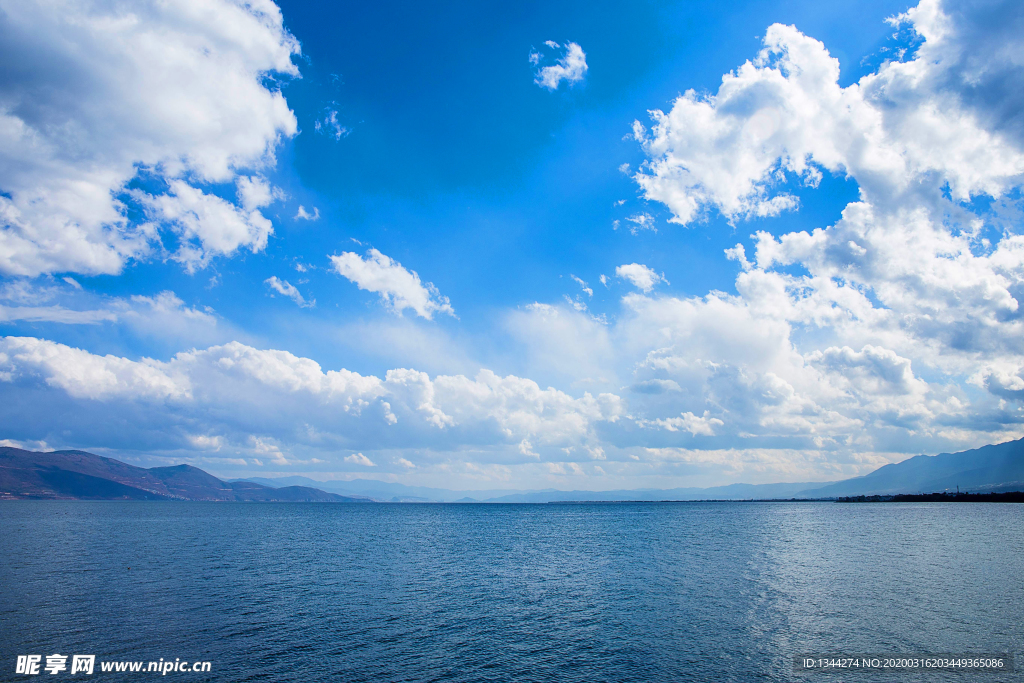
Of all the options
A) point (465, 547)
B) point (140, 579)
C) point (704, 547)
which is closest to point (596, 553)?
point (704, 547)

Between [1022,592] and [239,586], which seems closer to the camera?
[1022,592]

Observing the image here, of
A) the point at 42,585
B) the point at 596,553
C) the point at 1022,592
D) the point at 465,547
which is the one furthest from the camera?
the point at 465,547

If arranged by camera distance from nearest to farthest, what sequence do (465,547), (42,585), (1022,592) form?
1. (1022,592)
2. (42,585)
3. (465,547)

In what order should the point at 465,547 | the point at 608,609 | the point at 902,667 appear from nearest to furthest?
1. the point at 902,667
2. the point at 608,609
3. the point at 465,547

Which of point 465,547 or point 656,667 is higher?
point 656,667

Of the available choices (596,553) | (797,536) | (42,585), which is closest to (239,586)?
(42,585)

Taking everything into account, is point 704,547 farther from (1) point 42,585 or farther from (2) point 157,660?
(1) point 42,585

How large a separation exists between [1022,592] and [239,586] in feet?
275

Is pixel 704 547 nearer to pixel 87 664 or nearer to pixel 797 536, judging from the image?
pixel 797 536

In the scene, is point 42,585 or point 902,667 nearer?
point 902,667

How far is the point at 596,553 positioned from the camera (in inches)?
3484

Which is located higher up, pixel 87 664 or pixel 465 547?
pixel 87 664

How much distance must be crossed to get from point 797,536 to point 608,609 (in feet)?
299

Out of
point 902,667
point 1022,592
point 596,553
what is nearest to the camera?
point 902,667
